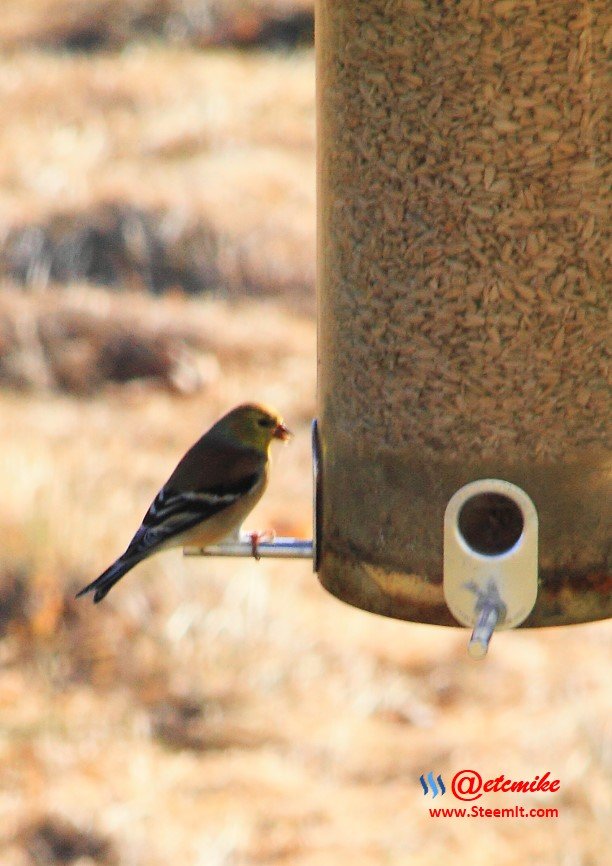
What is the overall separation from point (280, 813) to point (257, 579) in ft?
6.07

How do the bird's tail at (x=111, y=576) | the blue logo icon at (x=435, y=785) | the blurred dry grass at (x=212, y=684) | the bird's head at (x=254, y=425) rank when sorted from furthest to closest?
1. the blurred dry grass at (x=212, y=684)
2. the blue logo icon at (x=435, y=785)
3. the bird's head at (x=254, y=425)
4. the bird's tail at (x=111, y=576)

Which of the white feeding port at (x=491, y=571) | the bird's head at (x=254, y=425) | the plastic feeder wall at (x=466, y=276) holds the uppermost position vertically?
the plastic feeder wall at (x=466, y=276)

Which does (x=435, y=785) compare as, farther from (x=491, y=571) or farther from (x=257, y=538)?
(x=491, y=571)

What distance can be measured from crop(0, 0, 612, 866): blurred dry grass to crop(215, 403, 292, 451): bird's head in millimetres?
2919

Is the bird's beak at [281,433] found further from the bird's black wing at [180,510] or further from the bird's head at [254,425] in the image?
the bird's black wing at [180,510]

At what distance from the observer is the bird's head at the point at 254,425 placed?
5.43 m

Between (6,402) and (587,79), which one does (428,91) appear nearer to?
(587,79)

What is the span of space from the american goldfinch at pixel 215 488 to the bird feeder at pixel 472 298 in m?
1.08

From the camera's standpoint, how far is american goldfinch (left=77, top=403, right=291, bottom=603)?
5262mm

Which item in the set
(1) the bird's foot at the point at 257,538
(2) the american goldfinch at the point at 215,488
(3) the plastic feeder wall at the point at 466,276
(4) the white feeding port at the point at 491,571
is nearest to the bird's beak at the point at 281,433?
(2) the american goldfinch at the point at 215,488

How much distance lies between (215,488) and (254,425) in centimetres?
27

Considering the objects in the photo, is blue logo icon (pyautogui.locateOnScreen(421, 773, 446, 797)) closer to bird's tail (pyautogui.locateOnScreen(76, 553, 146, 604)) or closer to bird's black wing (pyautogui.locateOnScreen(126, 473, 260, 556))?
bird's black wing (pyautogui.locateOnScreen(126, 473, 260, 556))

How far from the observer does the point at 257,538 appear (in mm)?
4707

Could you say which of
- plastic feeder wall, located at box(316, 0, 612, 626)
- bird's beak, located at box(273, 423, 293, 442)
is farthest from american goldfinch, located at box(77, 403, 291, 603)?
plastic feeder wall, located at box(316, 0, 612, 626)
